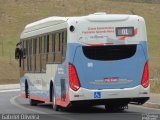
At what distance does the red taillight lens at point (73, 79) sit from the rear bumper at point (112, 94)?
0.14 metres

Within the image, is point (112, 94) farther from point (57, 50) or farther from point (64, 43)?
point (57, 50)

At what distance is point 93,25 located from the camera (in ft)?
77.3

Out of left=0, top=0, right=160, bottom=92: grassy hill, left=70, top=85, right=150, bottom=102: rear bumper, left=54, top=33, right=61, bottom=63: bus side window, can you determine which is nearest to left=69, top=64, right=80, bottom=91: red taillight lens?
left=70, top=85, right=150, bottom=102: rear bumper

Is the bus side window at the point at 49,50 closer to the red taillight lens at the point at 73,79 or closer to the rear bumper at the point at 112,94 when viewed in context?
the red taillight lens at the point at 73,79

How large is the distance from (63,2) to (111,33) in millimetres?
89881

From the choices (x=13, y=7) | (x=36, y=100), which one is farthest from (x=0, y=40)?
(x=36, y=100)

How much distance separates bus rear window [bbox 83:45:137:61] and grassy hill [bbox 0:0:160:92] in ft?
205

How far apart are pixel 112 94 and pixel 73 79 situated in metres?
1.35

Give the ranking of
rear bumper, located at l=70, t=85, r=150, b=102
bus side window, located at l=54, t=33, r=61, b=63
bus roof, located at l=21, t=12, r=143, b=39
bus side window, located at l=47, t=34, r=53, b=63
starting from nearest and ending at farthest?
rear bumper, located at l=70, t=85, r=150, b=102 < bus roof, located at l=21, t=12, r=143, b=39 < bus side window, located at l=54, t=33, r=61, b=63 < bus side window, located at l=47, t=34, r=53, b=63

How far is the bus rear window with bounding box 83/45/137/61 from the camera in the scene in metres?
23.4

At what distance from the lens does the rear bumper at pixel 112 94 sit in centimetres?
2309

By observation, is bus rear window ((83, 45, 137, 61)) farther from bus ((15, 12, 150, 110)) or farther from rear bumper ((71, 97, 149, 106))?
rear bumper ((71, 97, 149, 106))

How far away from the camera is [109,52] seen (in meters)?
23.5

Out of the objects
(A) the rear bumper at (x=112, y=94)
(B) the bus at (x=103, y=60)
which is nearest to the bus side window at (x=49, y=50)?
(B) the bus at (x=103, y=60)
